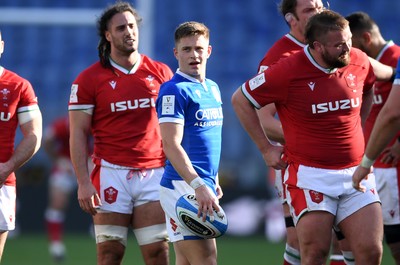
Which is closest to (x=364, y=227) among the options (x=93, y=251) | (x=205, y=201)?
(x=205, y=201)

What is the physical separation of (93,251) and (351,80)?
20.9 ft

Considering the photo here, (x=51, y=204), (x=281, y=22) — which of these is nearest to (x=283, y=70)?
(x=51, y=204)

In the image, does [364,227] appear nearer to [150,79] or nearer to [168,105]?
[168,105]

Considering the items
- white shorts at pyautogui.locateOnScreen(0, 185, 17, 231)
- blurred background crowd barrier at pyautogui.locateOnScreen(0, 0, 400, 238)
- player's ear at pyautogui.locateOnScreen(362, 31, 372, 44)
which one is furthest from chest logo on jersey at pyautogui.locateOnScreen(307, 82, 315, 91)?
blurred background crowd barrier at pyautogui.locateOnScreen(0, 0, 400, 238)

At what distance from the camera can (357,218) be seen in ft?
20.1

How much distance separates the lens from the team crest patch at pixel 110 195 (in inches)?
278

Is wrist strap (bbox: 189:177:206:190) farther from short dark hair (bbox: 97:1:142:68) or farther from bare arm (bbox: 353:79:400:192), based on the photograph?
short dark hair (bbox: 97:1:142:68)

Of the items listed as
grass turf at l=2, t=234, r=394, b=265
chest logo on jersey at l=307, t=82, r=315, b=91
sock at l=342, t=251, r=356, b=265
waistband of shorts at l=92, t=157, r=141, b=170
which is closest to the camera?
chest logo on jersey at l=307, t=82, r=315, b=91

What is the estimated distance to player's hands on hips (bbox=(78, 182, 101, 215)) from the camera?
689 cm

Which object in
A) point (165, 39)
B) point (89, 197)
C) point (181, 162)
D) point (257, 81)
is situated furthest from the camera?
point (165, 39)

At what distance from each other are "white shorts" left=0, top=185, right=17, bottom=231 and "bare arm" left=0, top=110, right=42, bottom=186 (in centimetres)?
14

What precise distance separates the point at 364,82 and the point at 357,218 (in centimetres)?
95

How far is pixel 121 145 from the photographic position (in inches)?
279

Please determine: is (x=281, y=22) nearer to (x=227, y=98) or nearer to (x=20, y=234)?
(x=227, y=98)
